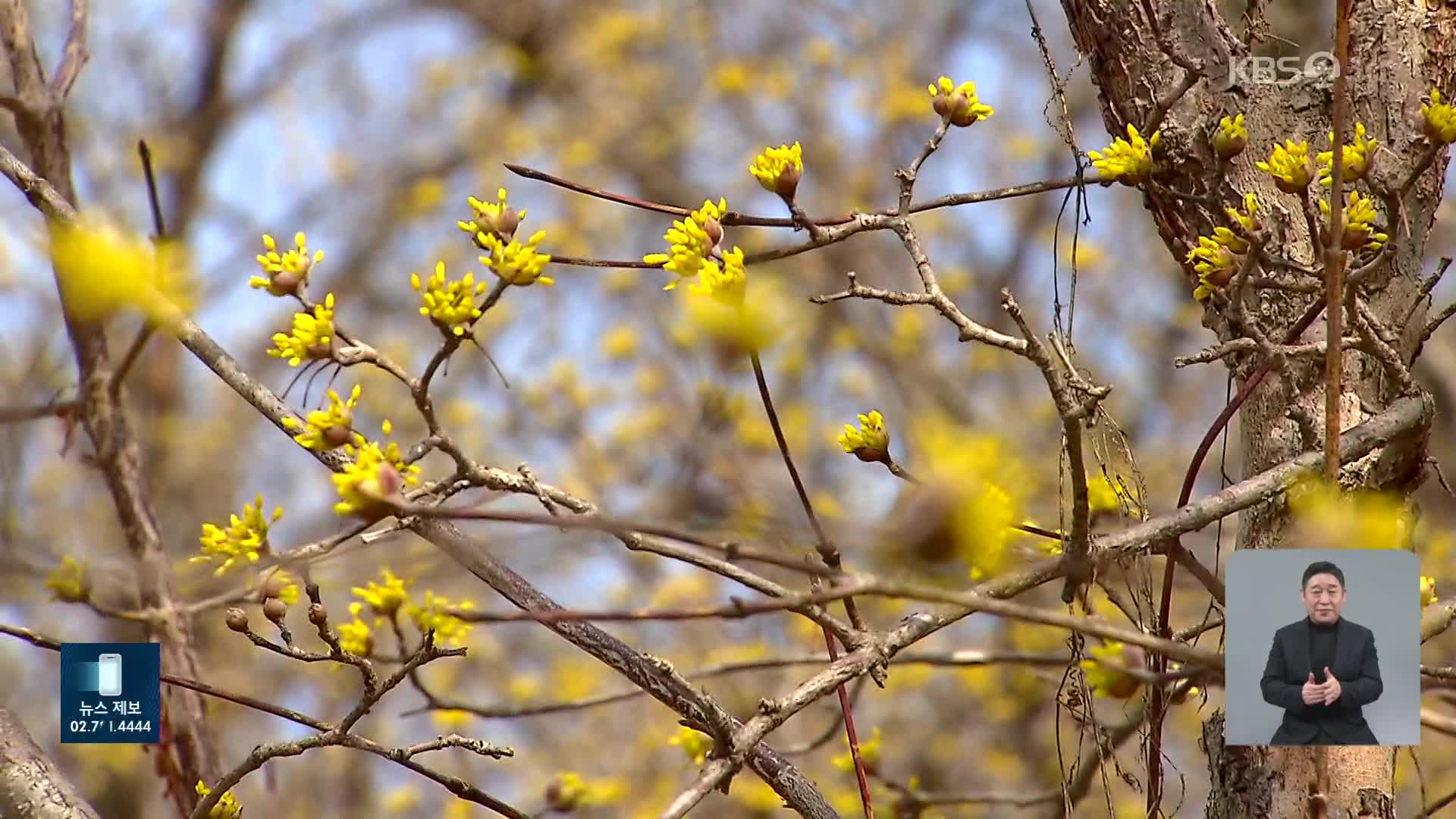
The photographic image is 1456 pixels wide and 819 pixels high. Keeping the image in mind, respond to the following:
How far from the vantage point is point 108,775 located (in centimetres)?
329

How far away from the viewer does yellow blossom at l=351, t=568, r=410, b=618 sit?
2.40 feet

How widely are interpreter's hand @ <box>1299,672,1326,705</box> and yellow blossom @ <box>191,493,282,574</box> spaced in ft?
2.00

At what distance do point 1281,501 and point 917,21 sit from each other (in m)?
3.66

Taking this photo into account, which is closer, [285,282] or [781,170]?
[285,282]

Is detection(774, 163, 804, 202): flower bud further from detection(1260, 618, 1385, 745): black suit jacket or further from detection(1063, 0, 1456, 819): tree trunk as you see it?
detection(1260, 618, 1385, 745): black suit jacket

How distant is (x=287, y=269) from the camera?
0.79 m

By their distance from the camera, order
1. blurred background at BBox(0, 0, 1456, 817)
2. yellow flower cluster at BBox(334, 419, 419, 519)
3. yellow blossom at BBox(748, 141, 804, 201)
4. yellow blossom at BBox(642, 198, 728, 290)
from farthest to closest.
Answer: blurred background at BBox(0, 0, 1456, 817) < yellow blossom at BBox(748, 141, 804, 201) < yellow blossom at BBox(642, 198, 728, 290) < yellow flower cluster at BBox(334, 419, 419, 519)

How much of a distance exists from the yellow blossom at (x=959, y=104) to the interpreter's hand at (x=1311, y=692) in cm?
47

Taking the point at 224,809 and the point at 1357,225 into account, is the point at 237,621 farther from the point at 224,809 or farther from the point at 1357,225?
the point at 1357,225

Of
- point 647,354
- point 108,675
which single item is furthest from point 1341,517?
point 647,354

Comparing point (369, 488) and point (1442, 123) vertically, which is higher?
point (1442, 123)

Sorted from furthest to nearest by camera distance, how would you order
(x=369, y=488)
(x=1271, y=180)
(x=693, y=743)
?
(x=693, y=743) → (x=1271, y=180) → (x=369, y=488)

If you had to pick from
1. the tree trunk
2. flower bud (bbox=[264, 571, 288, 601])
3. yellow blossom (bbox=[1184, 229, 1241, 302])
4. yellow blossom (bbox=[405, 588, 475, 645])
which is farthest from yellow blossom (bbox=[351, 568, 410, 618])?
the tree trunk

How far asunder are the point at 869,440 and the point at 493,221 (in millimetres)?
314
